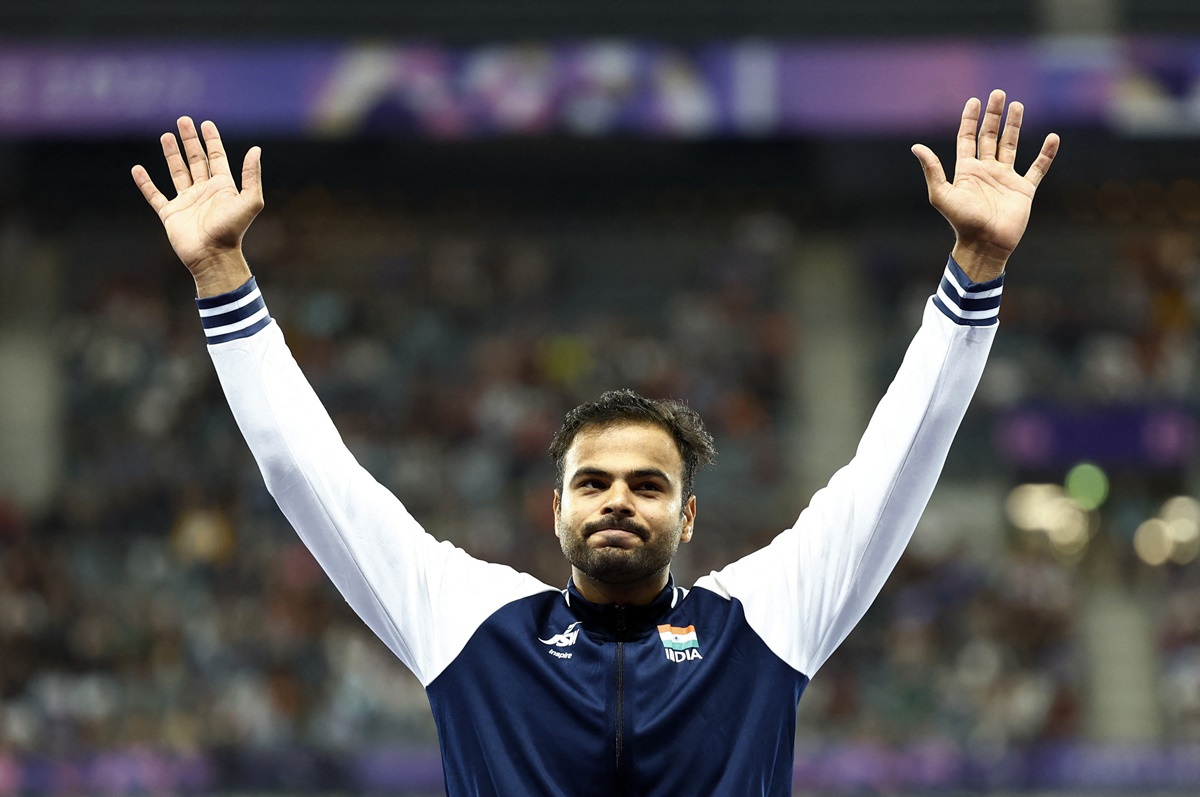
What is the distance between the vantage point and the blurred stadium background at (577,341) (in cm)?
1466

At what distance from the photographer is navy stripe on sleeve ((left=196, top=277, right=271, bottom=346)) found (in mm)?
3371

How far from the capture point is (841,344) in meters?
19.8

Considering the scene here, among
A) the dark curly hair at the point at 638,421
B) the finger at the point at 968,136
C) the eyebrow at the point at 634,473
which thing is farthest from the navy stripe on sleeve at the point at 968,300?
the eyebrow at the point at 634,473

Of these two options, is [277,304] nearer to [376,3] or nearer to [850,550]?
[376,3]

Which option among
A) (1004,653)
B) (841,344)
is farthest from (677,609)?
(841,344)

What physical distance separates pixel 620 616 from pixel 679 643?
14 cm

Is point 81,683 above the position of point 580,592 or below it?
below

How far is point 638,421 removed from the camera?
3387 mm

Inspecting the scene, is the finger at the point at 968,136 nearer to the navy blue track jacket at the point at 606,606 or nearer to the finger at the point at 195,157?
the navy blue track jacket at the point at 606,606

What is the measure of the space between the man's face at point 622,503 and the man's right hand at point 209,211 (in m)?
0.87

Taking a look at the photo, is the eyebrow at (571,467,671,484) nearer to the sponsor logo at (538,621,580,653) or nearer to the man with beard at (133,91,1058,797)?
the man with beard at (133,91,1058,797)

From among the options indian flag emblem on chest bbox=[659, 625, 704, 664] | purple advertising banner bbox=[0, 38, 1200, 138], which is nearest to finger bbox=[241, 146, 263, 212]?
Answer: indian flag emblem on chest bbox=[659, 625, 704, 664]

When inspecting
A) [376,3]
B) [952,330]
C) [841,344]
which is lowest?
[952,330]

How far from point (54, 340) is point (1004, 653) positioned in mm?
12162
